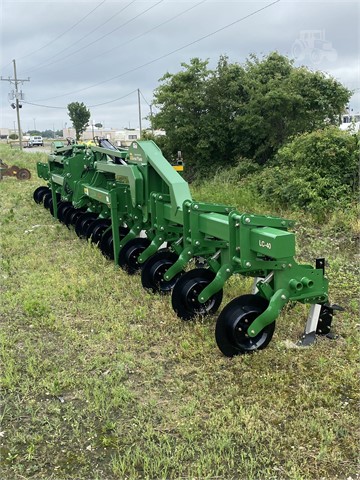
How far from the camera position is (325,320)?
3.83 meters

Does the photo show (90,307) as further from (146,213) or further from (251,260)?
(251,260)

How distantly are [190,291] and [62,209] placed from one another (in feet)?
18.7

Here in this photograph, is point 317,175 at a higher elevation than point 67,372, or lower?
higher

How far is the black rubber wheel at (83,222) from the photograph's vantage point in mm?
7902

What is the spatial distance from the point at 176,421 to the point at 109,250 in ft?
13.0

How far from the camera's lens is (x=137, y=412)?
9.93 ft

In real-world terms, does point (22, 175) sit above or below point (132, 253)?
above

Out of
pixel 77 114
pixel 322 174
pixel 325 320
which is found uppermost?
pixel 77 114

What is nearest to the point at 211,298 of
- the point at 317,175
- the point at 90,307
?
the point at 90,307

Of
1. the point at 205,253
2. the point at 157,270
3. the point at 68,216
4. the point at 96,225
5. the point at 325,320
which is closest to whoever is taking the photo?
the point at 325,320

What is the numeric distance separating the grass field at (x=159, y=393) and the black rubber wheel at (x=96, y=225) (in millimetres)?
1957

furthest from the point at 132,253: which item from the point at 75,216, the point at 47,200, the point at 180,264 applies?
the point at 47,200

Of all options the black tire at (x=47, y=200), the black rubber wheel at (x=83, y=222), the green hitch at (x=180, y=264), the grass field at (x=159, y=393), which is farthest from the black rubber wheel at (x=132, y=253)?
the black tire at (x=47, y=200)

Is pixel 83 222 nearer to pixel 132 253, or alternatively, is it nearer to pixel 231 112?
pixel 132 253
